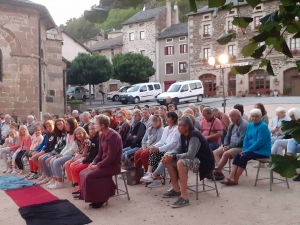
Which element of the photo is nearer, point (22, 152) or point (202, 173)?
point (202, 173)

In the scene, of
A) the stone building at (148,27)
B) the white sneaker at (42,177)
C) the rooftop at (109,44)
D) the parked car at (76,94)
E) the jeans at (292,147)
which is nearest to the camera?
the jeans at (292,147)

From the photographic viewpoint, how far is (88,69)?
108 feet

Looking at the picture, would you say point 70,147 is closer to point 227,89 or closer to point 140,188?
point 140,188

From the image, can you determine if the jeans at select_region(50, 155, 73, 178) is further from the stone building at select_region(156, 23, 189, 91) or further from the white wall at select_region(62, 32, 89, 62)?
the white wall at select_region(62, 32, 89, 62)

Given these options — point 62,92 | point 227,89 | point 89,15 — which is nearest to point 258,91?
point 227,89

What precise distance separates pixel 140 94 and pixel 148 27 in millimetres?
15385

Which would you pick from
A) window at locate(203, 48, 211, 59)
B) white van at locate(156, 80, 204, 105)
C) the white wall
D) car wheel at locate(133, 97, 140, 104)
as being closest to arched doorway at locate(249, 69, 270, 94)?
window at locate(203, 48, 211, 59)

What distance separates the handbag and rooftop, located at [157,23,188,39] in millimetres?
32534

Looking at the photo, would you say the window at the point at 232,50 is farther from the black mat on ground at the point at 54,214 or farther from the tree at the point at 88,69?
the black mat on ground at the point at 54,214

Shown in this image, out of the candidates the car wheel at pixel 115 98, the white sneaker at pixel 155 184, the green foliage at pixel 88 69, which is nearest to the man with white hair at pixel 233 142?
the white sneaker at pixel 155 184

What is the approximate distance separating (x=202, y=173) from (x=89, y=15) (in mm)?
Answer: 4097

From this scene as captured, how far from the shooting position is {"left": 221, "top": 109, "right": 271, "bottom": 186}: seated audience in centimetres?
584

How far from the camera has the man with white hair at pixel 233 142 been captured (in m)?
6.25

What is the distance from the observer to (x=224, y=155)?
6.23 meters
